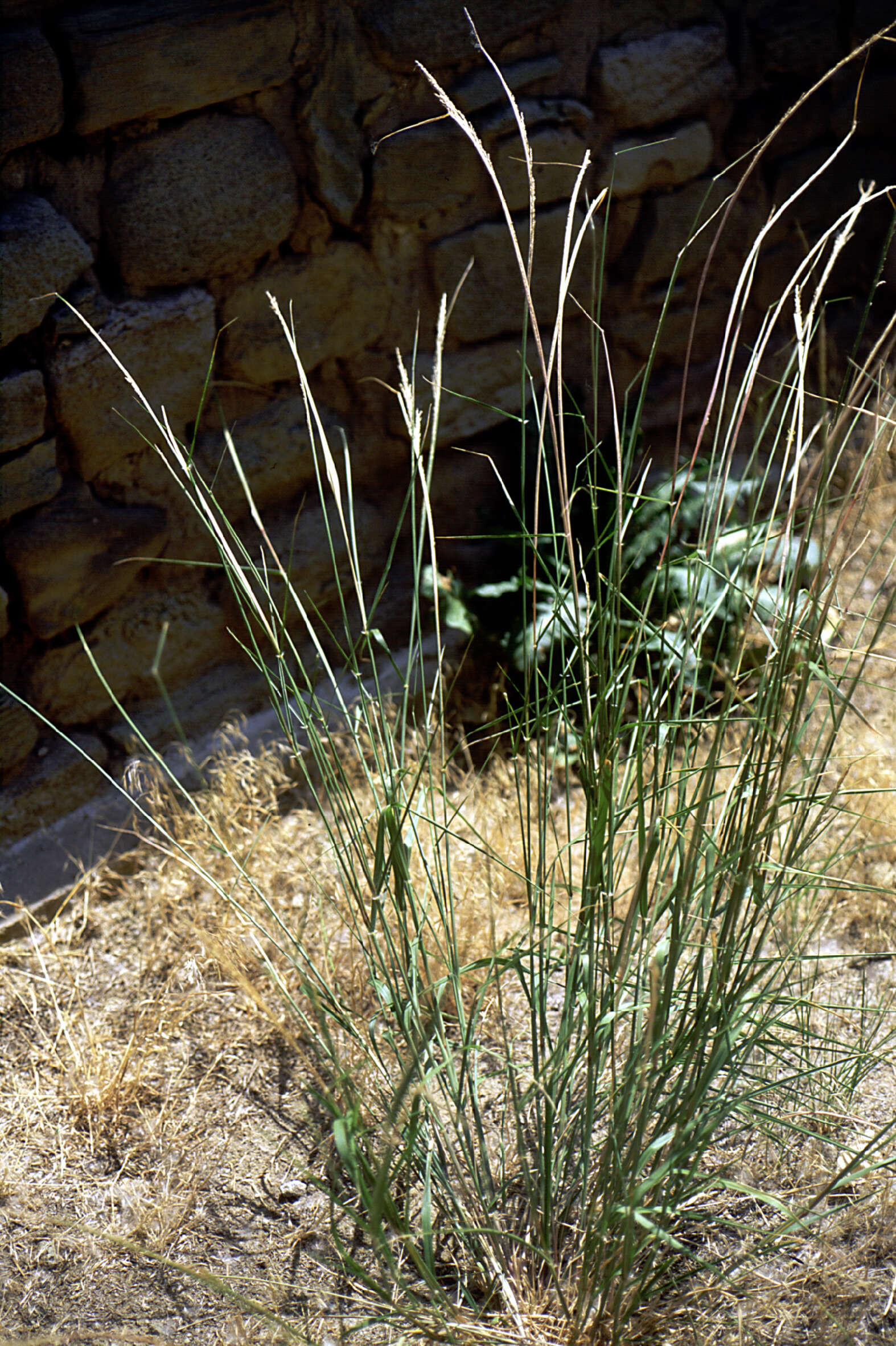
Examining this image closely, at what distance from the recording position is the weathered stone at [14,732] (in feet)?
6.34

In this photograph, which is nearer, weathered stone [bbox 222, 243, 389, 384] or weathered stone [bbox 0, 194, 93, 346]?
weathered stone [bbox 0, 194, 93, 346]

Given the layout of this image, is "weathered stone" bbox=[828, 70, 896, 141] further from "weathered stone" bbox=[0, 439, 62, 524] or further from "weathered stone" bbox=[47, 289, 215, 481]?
"weathered stone" bbox=[0, 439, 62, 524]

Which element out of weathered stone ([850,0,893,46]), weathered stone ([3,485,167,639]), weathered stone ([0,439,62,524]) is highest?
weathered stone ([850,0,893,46])

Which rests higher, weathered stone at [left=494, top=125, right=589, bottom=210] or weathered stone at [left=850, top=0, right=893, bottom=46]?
weathered stone at [left=850, top=0, right=893, bottom=46]

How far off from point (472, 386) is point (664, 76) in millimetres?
907

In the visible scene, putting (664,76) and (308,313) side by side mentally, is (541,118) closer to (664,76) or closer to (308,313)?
(664,76)

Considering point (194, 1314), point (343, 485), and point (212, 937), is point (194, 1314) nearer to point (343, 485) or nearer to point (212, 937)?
point (212, 937)

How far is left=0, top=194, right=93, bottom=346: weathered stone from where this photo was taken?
1.74m

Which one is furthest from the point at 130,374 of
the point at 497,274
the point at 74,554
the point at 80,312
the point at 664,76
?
the point at 664,76

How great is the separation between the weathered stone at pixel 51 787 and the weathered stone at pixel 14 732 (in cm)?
3

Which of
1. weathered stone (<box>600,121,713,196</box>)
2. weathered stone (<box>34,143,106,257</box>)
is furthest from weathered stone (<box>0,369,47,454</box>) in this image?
weathered stone (<box>600,121,713,196</box>)

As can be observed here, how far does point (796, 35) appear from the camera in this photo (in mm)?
2754

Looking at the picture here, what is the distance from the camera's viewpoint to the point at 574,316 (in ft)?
8.58

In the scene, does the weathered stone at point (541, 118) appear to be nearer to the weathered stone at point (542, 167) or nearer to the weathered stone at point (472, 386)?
the weathered stone at point (542, 167)
